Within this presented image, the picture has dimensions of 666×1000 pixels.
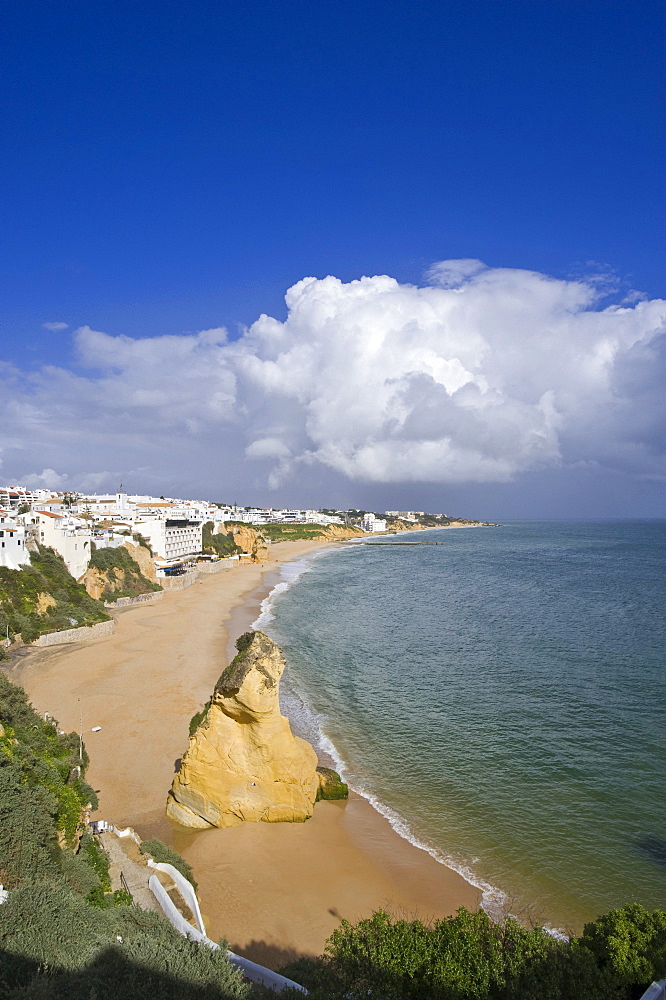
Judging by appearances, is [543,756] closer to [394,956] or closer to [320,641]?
[394,956]

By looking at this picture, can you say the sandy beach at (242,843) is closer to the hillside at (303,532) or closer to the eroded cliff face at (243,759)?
the eroded cliff face at (243,759)

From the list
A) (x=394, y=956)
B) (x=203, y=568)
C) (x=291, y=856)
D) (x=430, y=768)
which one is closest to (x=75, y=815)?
(x=291, y=856)

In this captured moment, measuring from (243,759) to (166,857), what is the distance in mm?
3824

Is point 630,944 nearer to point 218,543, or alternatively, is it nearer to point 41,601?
point 41,601

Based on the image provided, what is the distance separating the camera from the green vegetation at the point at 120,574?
184ft

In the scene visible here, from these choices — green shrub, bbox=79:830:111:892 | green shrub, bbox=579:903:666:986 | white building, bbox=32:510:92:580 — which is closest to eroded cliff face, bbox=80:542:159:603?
white building, bbox=32:510:92:580

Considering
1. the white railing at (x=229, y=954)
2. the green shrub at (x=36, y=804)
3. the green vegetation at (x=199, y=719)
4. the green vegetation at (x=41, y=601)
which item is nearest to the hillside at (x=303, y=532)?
the green vegetation at (x=41, y=601)

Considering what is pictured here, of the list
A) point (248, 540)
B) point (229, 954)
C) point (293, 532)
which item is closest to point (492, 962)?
point (229, 954)

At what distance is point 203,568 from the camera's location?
278 ft

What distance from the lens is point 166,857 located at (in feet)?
45.8

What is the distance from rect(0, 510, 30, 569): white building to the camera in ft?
144

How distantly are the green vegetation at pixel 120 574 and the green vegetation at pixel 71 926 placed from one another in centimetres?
4392

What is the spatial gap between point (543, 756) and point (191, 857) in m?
14.3

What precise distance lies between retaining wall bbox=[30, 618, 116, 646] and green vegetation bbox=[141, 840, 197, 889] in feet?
88.0
